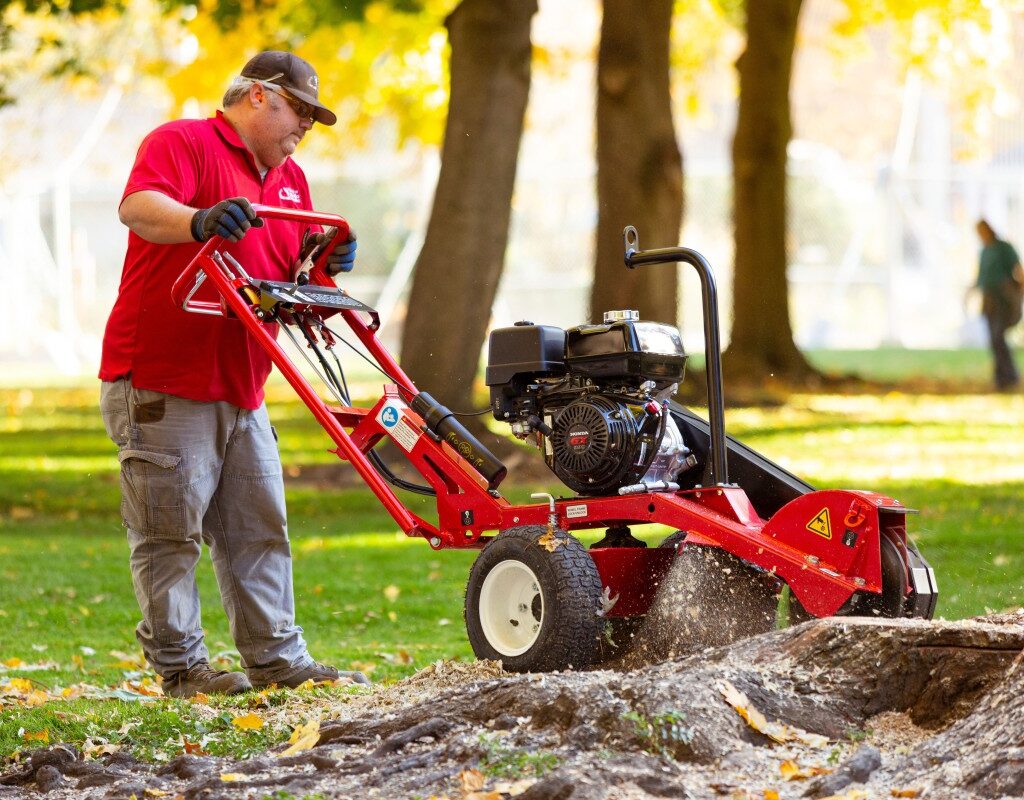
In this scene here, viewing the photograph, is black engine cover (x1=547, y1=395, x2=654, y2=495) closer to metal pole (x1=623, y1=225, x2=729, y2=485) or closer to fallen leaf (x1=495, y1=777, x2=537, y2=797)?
metal pole (x1=623, y1=225, x2=729, y2=485)

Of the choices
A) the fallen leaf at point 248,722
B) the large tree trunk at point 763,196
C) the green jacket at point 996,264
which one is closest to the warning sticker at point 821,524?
the fallen leaf at point 248,722

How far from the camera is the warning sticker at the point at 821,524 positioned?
14.7 feet

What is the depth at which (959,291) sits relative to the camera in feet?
90.3

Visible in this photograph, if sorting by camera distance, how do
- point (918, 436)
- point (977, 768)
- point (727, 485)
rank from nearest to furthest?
point (977, 768)
point (727, 485)
point (918, 436)

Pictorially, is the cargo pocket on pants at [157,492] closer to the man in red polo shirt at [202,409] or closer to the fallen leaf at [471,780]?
the man in red polo shirt at [202,409]

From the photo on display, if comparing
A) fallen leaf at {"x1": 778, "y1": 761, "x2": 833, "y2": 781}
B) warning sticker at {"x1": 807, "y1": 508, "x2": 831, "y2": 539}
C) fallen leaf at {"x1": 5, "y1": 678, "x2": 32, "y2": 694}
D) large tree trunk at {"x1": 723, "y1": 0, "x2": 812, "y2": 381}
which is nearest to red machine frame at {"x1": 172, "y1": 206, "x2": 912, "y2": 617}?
warning sticker at {"x1": 807, "y1": 508, "x2": 831, "y2": 539}

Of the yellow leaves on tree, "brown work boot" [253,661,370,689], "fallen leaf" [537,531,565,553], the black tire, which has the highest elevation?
the yellow leaves on tree

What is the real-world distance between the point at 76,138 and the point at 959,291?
49.5 feet

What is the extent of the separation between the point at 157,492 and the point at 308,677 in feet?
2.57

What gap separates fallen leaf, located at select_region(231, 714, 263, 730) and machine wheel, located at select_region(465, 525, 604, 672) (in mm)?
739

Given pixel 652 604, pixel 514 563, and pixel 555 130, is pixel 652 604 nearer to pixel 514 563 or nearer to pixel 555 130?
pixel 514 563

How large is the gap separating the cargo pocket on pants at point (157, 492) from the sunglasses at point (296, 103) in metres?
1.18

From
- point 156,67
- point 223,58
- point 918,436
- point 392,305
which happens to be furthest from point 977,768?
point 392,305

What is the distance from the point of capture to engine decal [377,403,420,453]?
5.19 meters
